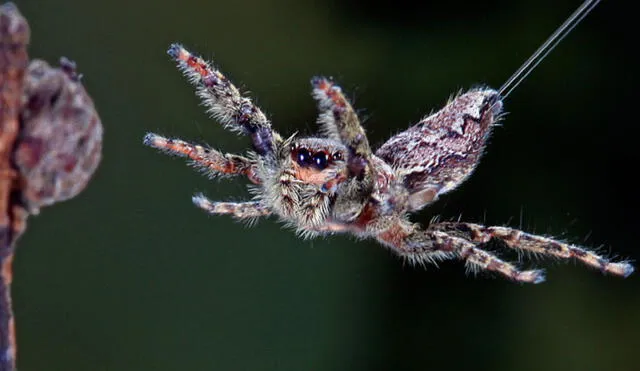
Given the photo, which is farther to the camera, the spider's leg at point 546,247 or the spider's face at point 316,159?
the spider's leg at point 546,247

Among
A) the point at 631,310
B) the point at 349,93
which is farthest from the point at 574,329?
the point at 349,93

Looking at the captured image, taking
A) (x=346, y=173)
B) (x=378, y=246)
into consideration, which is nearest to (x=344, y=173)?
(x=346, y=173)

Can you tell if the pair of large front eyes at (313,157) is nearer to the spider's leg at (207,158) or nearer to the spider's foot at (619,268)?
the spider's leg at (207,158)

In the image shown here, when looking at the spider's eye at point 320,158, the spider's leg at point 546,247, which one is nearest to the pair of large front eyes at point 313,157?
the spider's eye at point 320,158

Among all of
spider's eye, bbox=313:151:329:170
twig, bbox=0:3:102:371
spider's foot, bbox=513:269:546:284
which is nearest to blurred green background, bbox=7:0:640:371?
spider's foot, bbox=513:269:546:284

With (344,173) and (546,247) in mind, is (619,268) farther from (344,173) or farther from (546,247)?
(344,173)

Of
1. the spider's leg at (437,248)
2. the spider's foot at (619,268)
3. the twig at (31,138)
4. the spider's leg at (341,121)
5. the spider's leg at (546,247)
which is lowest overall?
the twig at (31,138)

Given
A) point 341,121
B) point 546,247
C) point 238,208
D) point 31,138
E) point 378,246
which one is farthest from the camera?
point 378,246

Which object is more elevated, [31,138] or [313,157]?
[313,157]
